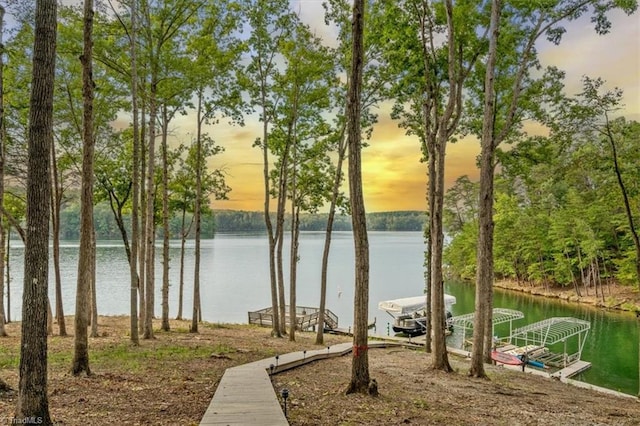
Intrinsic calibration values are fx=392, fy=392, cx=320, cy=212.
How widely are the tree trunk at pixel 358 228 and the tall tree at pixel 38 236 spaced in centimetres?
410

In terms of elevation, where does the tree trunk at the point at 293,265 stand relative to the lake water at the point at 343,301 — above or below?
above

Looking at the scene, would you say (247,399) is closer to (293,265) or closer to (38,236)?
(38,236)

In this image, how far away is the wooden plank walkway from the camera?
4.99 m

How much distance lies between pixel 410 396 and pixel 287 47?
39.8 ft

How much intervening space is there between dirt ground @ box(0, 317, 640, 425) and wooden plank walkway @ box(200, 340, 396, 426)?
0.21m

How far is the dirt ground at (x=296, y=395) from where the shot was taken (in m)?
5.19

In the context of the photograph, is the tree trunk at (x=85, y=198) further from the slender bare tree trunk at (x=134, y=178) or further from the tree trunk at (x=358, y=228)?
the tree trunk at (x=358, y=228)

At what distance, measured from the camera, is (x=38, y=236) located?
4.11 meters

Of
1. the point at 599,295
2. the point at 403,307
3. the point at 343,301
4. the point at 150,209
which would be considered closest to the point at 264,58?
the point at 150,209

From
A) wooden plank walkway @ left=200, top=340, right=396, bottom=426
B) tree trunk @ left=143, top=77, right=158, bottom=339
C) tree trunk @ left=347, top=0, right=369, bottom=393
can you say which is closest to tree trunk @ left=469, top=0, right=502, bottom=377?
tree trunk @ left=347, top=0, right=369, bottom=393

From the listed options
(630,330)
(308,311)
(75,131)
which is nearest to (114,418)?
(75,131)

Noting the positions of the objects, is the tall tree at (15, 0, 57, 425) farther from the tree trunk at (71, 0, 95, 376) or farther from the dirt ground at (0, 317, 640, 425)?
the tree trunk at (71, 0, 95, 376)

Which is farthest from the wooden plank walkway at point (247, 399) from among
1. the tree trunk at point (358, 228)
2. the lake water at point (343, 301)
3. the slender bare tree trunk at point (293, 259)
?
the lake water at point (343, 301)

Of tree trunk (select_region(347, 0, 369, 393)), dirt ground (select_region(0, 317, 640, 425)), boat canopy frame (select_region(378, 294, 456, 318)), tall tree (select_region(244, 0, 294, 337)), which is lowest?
boat canopy frame (select_region(378, 294, 456, 318))
